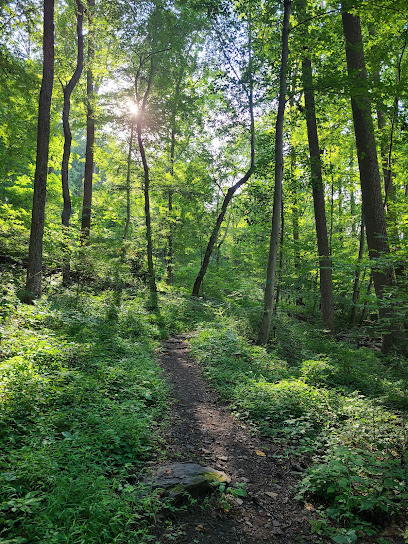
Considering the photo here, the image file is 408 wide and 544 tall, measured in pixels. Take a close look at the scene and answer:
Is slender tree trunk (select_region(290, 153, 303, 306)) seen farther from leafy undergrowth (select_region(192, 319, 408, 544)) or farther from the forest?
leafy undergrowth (select_region(192, 319, 408, 544))

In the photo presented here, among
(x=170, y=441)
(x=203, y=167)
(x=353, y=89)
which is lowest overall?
(x=170, y=441)

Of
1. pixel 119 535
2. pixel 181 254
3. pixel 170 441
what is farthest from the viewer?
pixel 181 254

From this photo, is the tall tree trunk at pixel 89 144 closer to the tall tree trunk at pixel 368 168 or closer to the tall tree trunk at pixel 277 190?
the tall tree trunk at pixel 277 190

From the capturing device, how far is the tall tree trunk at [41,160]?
27.2 feet

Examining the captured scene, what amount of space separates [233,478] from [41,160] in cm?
859

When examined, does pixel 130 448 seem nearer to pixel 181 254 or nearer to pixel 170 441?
pixel 170 441

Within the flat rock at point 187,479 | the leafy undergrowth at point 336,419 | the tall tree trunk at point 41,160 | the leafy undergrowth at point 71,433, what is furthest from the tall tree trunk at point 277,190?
the tall tree trunk at point 41,160

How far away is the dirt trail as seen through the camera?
2809 millimetres

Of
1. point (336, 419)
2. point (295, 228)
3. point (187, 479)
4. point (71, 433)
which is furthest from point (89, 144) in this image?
point (187, 479)

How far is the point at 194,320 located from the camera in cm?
1312

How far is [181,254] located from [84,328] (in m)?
A: 12.8

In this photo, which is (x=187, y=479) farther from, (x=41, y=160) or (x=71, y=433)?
(x=41, y=160)

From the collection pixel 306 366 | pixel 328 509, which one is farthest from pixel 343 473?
pixel 306 366

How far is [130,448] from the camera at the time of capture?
3.73m
